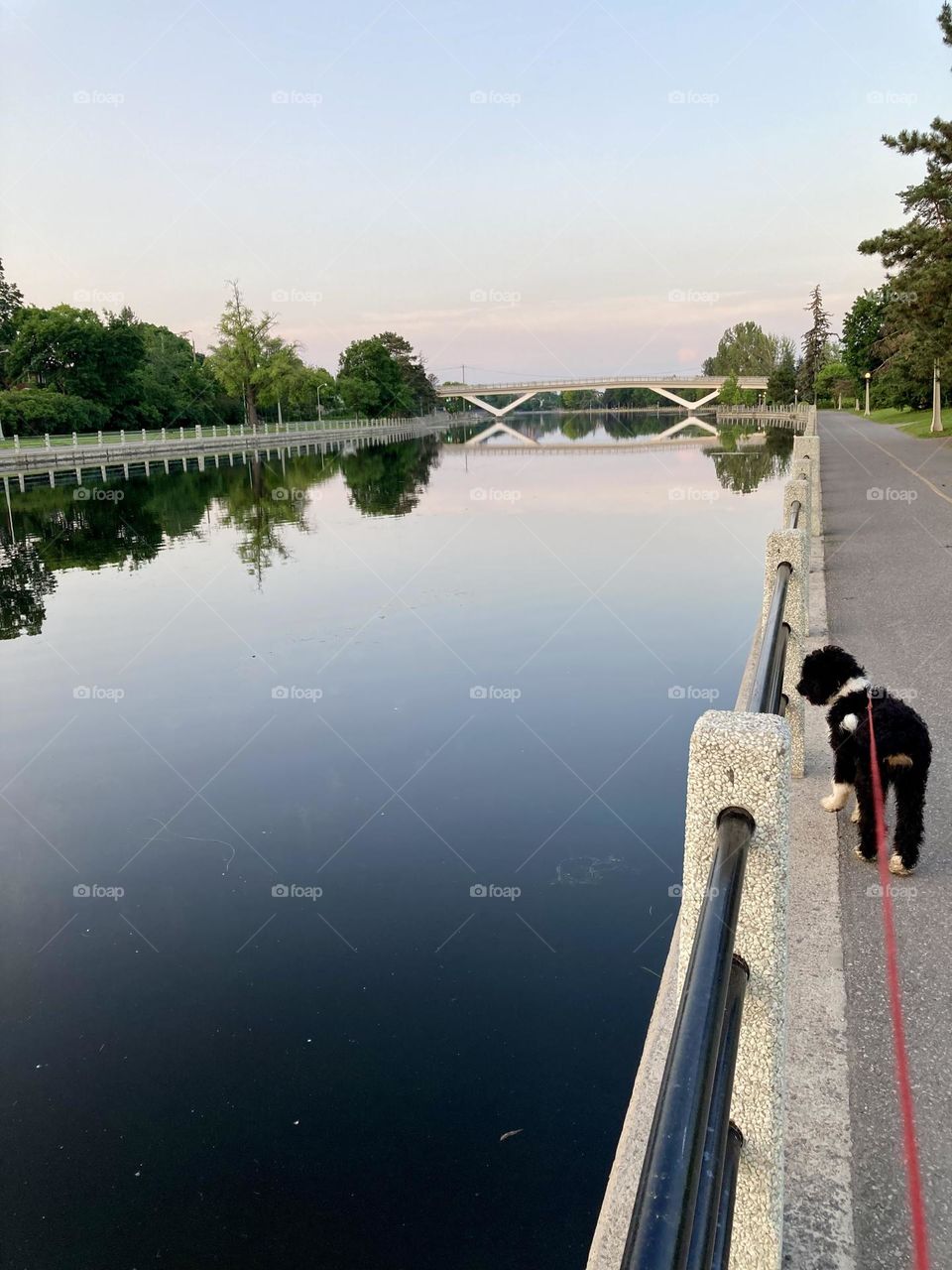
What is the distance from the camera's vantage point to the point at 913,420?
46.2m

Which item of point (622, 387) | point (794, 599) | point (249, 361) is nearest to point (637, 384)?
point (622, 387)

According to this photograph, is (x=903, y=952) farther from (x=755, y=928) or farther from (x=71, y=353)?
(x=71, y=353)

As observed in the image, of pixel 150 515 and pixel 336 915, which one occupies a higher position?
pixel 150 515

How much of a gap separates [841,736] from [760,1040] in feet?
7.83

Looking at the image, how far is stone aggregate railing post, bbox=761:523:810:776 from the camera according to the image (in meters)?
5.11

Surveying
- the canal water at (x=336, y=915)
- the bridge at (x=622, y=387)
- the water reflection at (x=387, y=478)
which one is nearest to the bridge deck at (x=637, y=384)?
the bridge at (x=622, y=387)

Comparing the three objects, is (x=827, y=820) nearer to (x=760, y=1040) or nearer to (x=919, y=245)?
(x=760, y=1040)

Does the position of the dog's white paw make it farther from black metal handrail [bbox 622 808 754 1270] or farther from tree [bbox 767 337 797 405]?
tree [bbox 767 337 797 405]

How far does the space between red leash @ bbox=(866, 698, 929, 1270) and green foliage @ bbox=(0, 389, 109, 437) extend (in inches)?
2345

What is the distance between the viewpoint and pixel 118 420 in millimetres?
69375

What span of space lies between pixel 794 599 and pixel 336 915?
3.45 meters

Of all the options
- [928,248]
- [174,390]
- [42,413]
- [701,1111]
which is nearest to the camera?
[701,1111]

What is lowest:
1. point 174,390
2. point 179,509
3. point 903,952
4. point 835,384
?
point 903,952

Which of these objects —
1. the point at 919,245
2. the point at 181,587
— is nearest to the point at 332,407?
the point at 919,245
